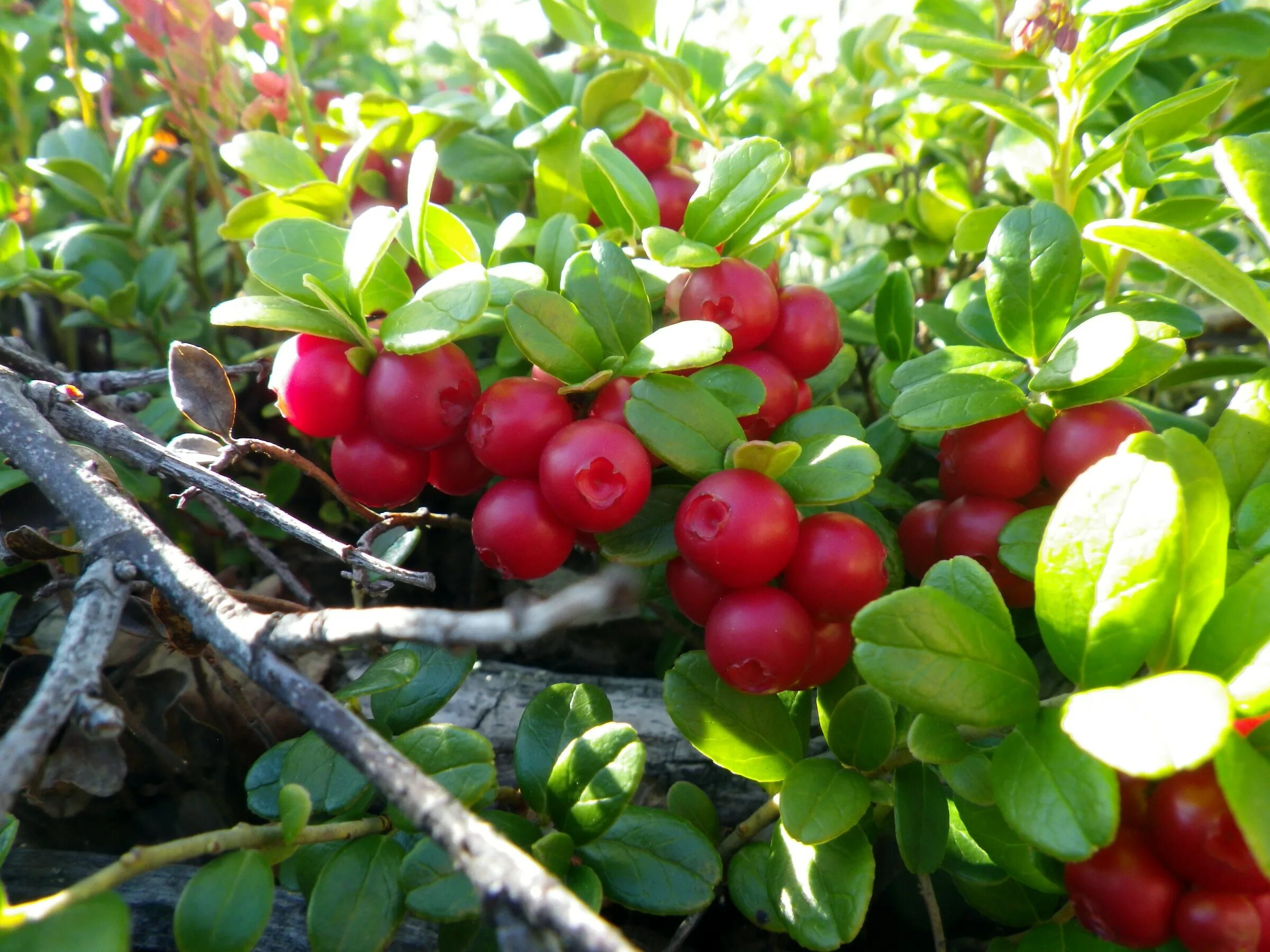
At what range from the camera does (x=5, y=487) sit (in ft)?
4.04

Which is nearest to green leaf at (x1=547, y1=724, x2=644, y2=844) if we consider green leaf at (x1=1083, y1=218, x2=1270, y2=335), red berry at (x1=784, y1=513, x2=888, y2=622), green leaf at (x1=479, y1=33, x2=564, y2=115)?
red berry at (x1=784, y1=513, x2=888, y2=622)

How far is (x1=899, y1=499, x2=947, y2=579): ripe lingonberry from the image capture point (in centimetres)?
105

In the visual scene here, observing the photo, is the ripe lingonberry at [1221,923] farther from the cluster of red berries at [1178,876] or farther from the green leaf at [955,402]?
the green leaf at [955,402]

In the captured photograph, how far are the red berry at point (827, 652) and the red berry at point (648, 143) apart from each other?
778 millimetres

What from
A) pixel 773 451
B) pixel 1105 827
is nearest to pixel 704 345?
pixel 773 451

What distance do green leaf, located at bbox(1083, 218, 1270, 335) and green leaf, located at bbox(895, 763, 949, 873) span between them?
0.59m

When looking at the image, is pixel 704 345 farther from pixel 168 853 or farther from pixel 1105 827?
pixel 168 853

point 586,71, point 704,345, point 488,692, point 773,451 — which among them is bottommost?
point 488,692

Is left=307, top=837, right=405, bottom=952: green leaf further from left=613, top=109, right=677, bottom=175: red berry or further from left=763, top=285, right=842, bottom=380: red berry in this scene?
left=613, top=109, right=677, bottom=175: red berry

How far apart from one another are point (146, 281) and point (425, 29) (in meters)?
2.39

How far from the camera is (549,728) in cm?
100

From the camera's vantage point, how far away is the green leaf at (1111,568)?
687mm

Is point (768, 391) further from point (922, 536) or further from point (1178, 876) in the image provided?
point (1178, 876)

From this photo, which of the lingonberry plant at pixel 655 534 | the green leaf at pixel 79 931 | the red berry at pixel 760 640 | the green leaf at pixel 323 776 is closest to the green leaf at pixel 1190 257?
the lingonberry plant at pixel 655 534
